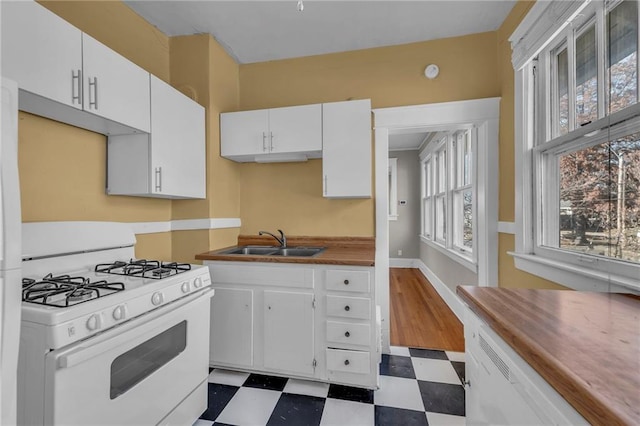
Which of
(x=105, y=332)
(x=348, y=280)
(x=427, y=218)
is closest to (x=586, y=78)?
(x=348, y=280)

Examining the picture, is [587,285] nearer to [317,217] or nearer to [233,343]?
[317,217]

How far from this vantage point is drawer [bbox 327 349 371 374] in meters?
1.72

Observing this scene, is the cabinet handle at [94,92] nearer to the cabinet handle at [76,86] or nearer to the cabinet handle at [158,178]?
the cabinet handle at [76,86]

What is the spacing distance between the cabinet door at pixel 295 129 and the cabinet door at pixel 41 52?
1.21 meters

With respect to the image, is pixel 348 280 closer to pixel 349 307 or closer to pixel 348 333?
pixel 349 307

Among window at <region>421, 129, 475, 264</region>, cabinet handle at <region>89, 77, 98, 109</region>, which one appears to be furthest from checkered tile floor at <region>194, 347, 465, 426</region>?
cabinet handle at <region>89, 77, 98, 109</region>

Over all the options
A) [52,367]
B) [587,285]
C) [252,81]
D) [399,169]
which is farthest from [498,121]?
[399,169]

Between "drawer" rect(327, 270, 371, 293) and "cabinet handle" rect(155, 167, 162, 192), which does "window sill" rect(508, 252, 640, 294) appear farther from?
"cabinet handle" rect(155, 167, 162, 192)

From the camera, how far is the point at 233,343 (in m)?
1.93

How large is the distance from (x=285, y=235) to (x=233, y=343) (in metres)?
0.98

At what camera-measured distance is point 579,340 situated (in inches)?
26.5

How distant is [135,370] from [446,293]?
333cm

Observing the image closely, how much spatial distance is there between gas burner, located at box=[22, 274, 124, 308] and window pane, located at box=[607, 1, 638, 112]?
2.20 metres

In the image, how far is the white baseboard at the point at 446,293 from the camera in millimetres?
2887
